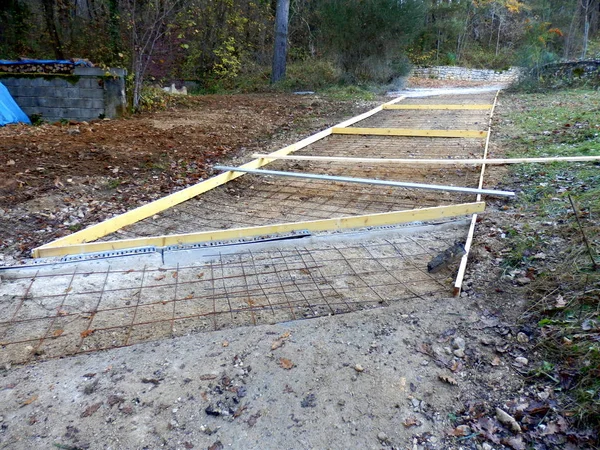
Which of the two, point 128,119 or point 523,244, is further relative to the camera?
point 128,119

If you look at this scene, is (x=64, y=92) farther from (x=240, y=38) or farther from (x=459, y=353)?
(x=240, y=38)

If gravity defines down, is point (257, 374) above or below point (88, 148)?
below

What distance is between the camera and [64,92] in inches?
259

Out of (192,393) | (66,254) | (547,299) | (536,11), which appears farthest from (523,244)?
(536,11)

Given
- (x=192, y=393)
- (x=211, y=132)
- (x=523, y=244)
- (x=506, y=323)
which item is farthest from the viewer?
(x=211, y=132)

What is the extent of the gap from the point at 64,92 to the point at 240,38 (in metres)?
9.09

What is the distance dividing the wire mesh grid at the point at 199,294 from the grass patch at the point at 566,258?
58 cm

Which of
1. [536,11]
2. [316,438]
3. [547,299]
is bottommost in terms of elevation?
[316,438]

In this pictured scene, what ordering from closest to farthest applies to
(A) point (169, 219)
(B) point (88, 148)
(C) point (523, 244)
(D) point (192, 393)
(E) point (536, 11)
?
(D) point (192, 393)
(C) point (523, 244)
(A) point (169, 219)
(B) point (88, 148)
(E) point (536, 11)

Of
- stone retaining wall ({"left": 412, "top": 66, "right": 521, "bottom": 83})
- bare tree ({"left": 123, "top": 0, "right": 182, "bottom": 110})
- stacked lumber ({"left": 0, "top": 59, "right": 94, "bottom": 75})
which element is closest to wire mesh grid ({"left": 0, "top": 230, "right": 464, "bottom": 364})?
stacked lumber ({"left": 0, "top": 59, "right": 94, "bottom": 75})

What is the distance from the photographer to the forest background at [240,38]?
408 inches

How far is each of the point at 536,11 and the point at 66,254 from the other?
24.1m

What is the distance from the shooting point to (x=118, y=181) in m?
4.50

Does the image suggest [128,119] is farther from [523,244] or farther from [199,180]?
[523,244]
